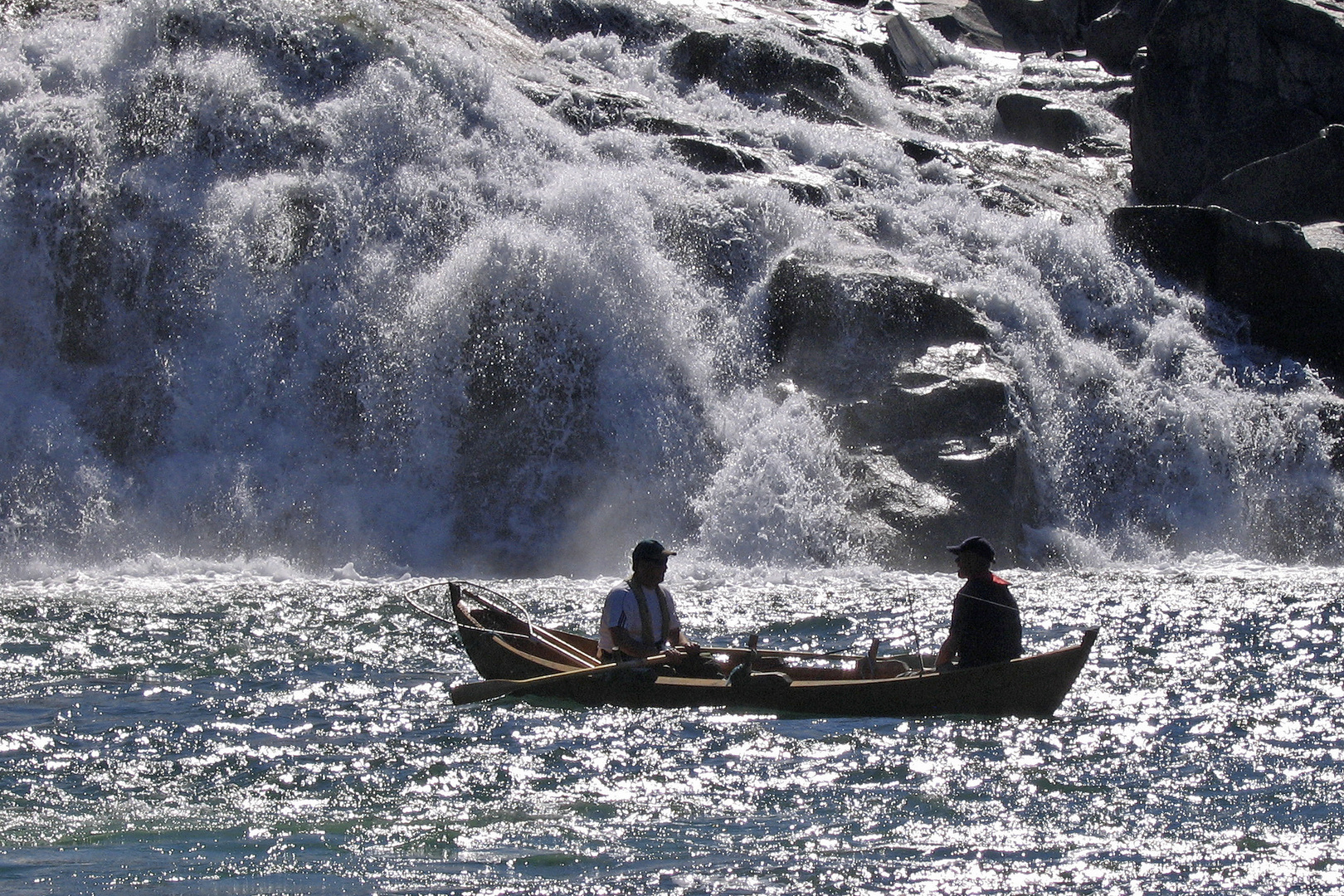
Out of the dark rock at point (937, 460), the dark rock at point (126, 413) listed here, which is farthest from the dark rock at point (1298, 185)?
the dark rock at point (126, 413)

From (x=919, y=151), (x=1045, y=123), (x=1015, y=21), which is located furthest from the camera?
(x=1015, y=21)

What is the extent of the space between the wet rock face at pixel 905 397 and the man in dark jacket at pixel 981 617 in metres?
7.83

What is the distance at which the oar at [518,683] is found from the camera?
9672 mm

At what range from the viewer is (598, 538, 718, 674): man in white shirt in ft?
32.5

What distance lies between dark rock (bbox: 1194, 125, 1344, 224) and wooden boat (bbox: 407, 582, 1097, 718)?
1745 cm

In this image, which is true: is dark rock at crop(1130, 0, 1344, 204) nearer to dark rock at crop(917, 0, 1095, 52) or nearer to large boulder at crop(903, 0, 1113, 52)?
large boulder at crop(903, 0, 1113, 52)

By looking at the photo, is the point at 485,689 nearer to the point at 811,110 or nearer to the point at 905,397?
the point at 905,397

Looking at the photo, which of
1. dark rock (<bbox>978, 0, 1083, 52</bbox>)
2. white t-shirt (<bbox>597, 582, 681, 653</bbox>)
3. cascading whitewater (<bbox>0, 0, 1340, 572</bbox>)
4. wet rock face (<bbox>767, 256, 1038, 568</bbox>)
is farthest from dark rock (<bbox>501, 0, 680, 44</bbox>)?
white t-shirt (<bbox>597, 582, 681, 653</bbox>)

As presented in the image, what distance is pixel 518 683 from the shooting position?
31.9 feet

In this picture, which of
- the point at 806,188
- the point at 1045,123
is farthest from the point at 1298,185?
the point at 806,188

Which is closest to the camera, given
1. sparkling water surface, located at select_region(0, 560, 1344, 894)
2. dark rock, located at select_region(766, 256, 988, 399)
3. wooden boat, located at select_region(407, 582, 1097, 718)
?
sparkling water surface, located at select_region(0, 560, 1344, 894)

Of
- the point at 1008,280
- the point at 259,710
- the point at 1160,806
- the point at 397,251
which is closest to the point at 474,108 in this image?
the point at 397,251

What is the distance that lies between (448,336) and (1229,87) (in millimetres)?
16233

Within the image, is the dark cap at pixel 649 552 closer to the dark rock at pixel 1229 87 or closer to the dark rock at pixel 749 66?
the dark rock at pixel 749 66
